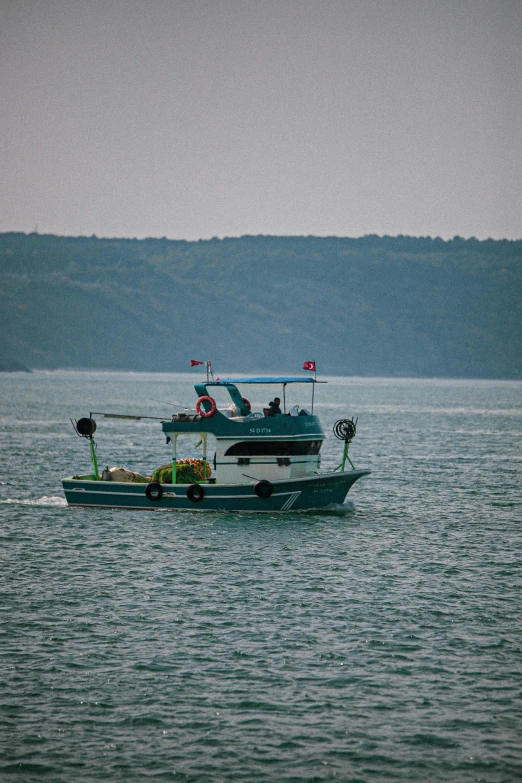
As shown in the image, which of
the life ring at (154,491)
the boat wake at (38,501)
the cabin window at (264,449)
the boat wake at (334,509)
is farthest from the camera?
the boat wake at (38,501)

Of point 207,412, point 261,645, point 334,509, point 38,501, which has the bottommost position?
point 261,645

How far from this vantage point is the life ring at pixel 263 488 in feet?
129

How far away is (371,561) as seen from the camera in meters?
33.2

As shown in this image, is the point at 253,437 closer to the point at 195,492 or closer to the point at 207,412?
the point at 207,412

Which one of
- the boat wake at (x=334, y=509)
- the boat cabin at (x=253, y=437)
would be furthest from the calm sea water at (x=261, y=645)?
the boat cabin at (x=253, y=437)

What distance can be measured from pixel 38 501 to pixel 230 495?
10.9 meters

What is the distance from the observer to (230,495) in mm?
39625

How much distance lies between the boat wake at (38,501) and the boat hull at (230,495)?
3864mm

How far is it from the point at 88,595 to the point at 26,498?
67.3 feet

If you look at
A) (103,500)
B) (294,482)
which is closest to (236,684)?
(294,482)

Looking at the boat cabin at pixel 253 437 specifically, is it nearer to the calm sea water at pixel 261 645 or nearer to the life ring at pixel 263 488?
the life ring at pixel 263 488

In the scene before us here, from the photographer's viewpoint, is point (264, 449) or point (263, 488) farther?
point (264, 449)

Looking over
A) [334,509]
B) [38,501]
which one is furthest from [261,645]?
[38,501]

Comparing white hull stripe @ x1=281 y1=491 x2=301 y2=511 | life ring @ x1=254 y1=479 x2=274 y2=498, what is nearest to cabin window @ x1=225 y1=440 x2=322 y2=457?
life ring @ x1=254 y1=479 x2=274 y2=498
